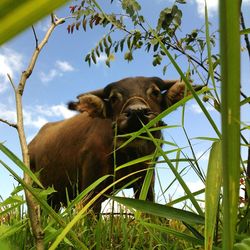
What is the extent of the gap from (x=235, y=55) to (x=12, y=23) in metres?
0.20

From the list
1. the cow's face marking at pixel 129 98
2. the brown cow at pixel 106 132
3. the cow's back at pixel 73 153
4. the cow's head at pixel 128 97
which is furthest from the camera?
the cow's back at pixel 73 153

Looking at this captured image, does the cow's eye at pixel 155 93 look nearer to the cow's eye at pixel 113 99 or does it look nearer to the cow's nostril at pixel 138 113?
the cow's eye at pixel 113 99

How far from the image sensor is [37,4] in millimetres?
231

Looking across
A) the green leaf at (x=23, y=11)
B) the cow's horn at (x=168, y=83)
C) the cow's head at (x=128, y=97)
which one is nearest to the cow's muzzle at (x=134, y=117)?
the cow's head at (x=128, y=97)

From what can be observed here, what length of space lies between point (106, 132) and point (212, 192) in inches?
200

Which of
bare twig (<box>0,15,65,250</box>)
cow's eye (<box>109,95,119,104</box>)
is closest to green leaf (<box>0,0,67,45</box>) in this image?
bare twig (<box>0,15,65,250</box>)

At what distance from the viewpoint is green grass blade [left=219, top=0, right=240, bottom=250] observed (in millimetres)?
353

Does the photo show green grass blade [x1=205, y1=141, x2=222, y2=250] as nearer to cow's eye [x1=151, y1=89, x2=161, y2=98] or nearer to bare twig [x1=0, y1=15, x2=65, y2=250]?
bare twig [x1=0, y1=15, x2=65, y2=250]

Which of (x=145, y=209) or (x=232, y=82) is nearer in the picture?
(x=232, y=82)

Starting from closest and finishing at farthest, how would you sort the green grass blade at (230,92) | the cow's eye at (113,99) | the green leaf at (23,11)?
the green leaf at (23,11) → the green grass blade at (230,92) → the cow's eye at (113,99)

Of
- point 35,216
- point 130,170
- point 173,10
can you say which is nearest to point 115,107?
point 130,170

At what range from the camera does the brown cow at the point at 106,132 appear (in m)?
5.38

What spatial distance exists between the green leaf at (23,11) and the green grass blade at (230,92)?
0.48 feet

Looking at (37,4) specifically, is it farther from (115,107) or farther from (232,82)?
(115,107)
